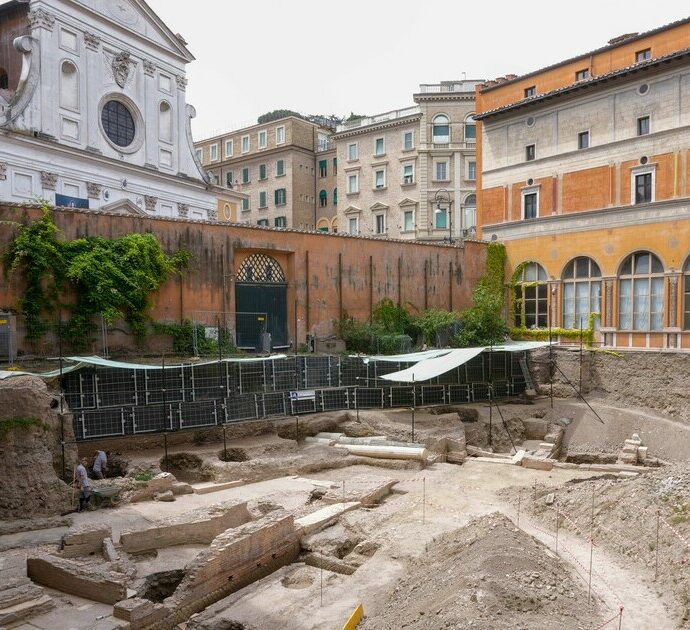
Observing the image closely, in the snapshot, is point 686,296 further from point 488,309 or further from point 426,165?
point 426,165

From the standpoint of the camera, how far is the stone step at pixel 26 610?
8.91 meters

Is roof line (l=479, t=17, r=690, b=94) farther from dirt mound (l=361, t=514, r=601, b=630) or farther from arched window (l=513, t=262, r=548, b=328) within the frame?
dirt mound (l=361, t=514, r=601, b=630)

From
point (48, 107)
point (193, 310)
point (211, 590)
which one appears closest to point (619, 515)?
point (211, 590)

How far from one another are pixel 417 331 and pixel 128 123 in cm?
2014

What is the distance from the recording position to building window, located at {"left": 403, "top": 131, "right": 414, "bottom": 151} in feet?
166

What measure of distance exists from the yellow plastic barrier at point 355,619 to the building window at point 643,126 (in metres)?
26.1

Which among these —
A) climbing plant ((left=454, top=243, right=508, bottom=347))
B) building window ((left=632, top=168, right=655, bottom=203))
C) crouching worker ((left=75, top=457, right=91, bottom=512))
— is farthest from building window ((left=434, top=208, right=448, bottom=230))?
crouching worker ((left=75, top=457, right=91, bottom=512))

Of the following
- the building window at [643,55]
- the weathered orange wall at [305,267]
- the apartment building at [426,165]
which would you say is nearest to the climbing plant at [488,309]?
the weathered orange wall at [305,267]

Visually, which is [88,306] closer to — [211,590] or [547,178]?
[211,590]

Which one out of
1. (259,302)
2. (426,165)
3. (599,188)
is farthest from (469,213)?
(259,302)

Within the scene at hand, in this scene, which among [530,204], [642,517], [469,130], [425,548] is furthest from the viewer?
[469,130]

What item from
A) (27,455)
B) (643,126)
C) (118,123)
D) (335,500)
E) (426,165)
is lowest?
(335,500)

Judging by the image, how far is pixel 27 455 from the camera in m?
14.5

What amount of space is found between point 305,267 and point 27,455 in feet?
52.3
